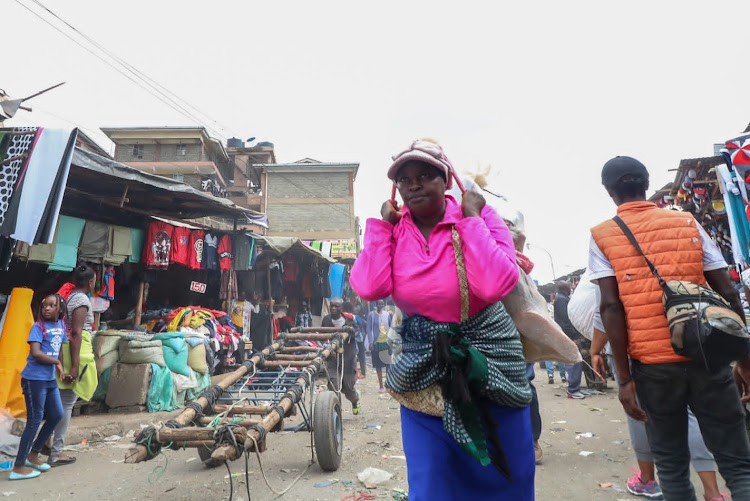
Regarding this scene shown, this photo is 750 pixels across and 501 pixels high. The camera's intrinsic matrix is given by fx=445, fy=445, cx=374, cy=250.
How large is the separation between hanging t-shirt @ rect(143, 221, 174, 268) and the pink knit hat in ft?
26.2

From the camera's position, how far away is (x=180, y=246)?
30.3 feet

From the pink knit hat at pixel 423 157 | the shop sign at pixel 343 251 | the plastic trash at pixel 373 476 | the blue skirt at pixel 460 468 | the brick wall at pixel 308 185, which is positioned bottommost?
the plastic trash at pixel 373 476

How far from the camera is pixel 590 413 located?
6.82 metres

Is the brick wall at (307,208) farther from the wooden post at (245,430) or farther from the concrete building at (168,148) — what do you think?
the wooden post at (245,430)

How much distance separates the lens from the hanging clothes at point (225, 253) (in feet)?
33.6

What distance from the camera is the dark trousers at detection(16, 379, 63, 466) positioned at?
176 inches

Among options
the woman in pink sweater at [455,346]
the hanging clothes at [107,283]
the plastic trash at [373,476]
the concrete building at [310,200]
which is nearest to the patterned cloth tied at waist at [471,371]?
the woman in pink sweater at [455,346]

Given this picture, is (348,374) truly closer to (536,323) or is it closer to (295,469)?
(295,469)

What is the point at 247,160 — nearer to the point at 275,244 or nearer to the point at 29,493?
the point at 275,244

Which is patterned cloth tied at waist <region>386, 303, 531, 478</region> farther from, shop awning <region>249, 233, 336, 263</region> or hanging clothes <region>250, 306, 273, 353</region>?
hanging clothes <region>250, 306, 273, 353</region>

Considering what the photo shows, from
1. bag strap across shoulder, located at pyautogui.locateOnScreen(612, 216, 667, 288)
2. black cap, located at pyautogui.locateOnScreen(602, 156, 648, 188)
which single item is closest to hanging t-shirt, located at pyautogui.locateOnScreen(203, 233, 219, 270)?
black cap, located at pyautogui.locateOnScreen(602, 156, 648, 188)

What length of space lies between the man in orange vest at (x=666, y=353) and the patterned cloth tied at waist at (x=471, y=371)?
2.80 ft

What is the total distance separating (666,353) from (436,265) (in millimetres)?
1286

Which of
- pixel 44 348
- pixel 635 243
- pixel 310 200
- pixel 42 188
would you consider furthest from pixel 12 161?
pixel 310 200
